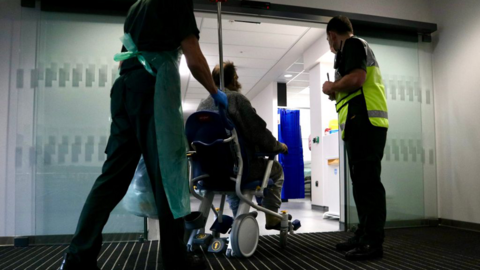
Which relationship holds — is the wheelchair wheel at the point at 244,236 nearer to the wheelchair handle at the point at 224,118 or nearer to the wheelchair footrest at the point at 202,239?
the wheelchair footrest at the point at 202,239

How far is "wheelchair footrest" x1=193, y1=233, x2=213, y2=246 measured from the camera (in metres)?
2.42

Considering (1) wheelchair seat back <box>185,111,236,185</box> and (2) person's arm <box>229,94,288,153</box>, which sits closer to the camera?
(1) wheelchair seat back <box>185,111,236,185</box>

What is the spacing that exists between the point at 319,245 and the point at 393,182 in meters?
1.53

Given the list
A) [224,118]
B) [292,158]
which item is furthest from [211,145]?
[292,158]

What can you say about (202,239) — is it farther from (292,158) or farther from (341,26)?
(292,158)

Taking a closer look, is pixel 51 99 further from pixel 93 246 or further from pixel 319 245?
pixel 319 245

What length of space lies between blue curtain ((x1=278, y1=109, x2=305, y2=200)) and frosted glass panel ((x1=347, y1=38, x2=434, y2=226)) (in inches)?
147

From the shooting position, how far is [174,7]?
5.40 ft

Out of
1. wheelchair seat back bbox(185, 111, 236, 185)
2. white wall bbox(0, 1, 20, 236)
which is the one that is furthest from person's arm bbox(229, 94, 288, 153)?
white wall bbox(0, 1, 20, 236)

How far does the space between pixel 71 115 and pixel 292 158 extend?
17.1ft

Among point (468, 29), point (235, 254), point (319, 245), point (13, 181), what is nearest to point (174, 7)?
point (235, 254)

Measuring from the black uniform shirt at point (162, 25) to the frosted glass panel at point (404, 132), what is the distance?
2.87 m

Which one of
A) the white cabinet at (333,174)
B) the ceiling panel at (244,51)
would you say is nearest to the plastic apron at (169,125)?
the white cabinet at (333,174)

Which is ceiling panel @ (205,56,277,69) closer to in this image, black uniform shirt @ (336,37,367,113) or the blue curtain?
the blue curtain
